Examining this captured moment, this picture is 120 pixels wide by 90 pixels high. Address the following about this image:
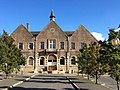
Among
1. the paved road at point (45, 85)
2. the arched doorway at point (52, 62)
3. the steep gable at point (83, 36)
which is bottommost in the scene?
the paved road at point (45, 85)

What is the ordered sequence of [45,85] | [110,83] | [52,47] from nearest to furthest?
[45,85] < [110,83] < [52,47]

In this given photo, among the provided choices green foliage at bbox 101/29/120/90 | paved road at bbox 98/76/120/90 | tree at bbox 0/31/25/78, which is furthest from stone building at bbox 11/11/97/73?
green foliage at bbox 101/29/120/90

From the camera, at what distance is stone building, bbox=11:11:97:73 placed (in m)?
65.4

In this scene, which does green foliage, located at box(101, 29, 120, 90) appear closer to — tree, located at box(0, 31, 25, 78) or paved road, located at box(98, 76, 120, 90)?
paved road, located at box(98, 76, 120, 90)

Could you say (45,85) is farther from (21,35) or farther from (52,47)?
(21,35)

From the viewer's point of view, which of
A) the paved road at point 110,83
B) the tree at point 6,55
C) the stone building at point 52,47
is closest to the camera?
the paved road at point 110,83

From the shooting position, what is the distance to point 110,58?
59.2 ft

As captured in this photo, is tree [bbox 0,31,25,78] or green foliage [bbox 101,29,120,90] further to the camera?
tree [bbox 0,31,25,78]

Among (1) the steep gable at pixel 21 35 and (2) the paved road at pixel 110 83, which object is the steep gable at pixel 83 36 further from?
Result: (2) the paved road at pixel 110 83

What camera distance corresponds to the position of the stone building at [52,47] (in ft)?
214

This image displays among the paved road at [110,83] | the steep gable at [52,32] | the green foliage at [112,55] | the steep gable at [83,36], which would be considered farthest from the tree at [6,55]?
the steep gable at [83,36]

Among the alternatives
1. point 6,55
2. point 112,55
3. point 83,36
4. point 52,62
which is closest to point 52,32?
point 52,62

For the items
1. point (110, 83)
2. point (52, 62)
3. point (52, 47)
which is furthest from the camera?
point (52, 47)

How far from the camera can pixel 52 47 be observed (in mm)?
66125
